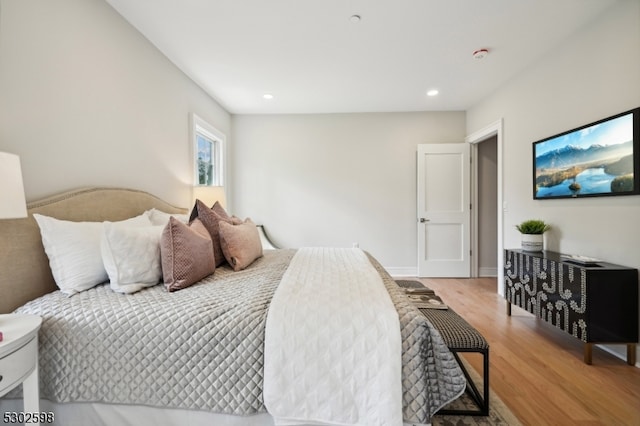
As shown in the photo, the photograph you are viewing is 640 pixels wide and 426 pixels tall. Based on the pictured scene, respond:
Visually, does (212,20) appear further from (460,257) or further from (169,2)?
(460,257)

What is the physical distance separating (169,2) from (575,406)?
351cm

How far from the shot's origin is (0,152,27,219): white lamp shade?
3.20 ft

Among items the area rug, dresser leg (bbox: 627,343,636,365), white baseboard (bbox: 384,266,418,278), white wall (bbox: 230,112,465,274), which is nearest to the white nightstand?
the area rug

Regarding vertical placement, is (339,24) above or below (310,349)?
above

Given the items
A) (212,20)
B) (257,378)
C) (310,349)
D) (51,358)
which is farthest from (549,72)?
(51,358)

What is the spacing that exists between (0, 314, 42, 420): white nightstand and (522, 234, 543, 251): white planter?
3371 mm

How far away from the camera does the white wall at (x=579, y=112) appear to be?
1888 millimetres

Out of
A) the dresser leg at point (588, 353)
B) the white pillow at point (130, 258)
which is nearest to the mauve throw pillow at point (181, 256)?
the white pillow at point (130, 258)

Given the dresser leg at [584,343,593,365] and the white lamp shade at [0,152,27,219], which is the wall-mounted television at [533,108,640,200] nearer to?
the dresser leg at [584,343,593,365]

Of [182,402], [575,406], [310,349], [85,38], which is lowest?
[575,406]

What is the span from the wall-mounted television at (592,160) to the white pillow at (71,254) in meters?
3.28

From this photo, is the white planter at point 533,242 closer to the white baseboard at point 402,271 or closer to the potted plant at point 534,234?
the potted plant at point 534,234

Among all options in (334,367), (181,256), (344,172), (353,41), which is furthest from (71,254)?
(344,172)

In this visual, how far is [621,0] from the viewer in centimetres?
191
